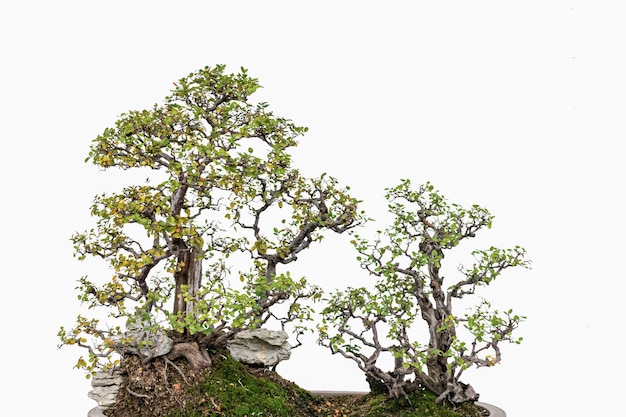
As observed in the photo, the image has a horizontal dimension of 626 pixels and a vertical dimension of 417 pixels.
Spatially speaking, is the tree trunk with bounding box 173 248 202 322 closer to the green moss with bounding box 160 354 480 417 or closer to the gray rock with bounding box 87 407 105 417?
the green moss with bounding box 160 354 480 417

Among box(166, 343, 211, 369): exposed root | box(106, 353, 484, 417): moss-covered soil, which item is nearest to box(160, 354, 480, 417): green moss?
box(106, 353, 484, 417): moss-covered soil

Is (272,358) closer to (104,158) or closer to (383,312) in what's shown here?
(383,312)

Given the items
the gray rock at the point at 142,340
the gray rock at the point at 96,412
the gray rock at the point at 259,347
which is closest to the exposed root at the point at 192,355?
the gray rock at the point at 142,340

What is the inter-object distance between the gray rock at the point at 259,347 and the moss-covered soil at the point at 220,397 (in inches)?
4.6

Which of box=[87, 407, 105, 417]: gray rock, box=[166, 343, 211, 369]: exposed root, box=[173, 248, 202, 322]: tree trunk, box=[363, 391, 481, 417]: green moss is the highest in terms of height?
box=[173, 248, 202, 322]: tree trunk

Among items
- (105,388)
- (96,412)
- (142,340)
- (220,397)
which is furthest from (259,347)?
(96,412)

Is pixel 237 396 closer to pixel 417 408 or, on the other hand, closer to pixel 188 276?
pixel 188 276

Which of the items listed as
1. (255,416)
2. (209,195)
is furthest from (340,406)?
(209,195)

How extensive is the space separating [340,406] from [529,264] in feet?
6.93

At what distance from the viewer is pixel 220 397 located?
19.5 ft

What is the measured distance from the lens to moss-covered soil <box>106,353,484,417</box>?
5.90 meters

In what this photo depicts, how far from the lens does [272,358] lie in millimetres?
6703

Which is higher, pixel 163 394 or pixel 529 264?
pixel 529 264

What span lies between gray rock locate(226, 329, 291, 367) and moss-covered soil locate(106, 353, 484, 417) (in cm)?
12
